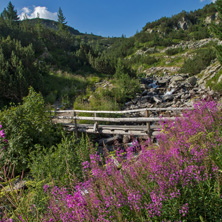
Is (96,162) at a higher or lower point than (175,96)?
lower

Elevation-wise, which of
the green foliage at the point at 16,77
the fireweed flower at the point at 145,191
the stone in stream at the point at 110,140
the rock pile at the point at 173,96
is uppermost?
the green foliage at the point at 16,77

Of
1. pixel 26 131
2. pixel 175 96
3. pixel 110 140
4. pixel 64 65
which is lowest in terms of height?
pixel 110 140

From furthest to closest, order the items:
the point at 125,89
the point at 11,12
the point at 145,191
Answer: the point at 11,12 < the point at 125,89 < the point at 145,191

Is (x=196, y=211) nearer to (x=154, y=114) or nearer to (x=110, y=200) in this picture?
(x=110, y=200)

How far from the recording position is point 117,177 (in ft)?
6.95

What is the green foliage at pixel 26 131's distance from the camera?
17.8 ft

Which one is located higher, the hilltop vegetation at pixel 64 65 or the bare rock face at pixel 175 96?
the hilltop vegetation at pixel 64 65

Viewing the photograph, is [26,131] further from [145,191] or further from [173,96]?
[173,96]

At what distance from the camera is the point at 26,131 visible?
6098mm

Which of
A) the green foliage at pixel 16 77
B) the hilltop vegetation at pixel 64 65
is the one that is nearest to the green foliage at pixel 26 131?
the hilltop vegetation at pixel 64 65

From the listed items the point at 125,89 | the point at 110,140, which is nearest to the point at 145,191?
the point at 110,140

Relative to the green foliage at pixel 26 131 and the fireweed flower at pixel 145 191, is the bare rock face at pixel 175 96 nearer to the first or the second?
the green foliage at pixel 26 131

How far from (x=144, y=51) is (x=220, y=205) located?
144ft

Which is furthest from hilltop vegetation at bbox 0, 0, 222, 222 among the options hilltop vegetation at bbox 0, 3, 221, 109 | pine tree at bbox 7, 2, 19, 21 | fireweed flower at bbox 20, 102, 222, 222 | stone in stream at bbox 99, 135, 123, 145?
pine tree at bbox 7, 2, 19, 21
